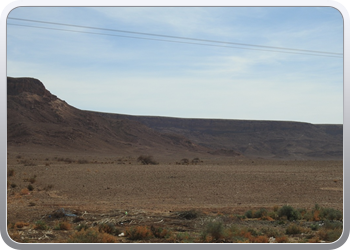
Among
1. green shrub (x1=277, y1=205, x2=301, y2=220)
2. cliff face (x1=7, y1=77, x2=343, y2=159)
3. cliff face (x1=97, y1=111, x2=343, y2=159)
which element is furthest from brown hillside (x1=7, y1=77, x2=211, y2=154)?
green shrub (x1=277, y1=205, x2=301, y2=220)

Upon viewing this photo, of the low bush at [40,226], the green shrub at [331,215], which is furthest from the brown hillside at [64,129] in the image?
the green shrub at [331,215]

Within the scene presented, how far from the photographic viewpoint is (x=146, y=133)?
374ft

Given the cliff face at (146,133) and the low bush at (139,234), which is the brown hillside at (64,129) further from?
the low bush at (139,234)

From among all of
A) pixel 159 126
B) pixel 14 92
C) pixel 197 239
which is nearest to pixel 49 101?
pixel 14 92

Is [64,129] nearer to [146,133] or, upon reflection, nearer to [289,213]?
[146,133]

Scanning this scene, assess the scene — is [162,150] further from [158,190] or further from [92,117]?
[158,190]

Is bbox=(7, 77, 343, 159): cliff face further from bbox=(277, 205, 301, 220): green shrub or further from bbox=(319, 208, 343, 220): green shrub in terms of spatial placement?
bbox=(319, 208, 343, 220): green shrub

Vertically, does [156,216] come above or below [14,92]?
below

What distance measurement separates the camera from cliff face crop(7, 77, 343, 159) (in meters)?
86.7

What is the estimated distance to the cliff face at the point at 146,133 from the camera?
86.7 metres

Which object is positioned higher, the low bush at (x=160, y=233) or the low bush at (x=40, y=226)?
the low bush at (x=160, y=233)

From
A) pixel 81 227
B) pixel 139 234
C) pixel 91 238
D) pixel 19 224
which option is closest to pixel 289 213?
pixel 139 234

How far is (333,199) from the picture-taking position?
2031cm

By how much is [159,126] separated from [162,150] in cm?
3885
